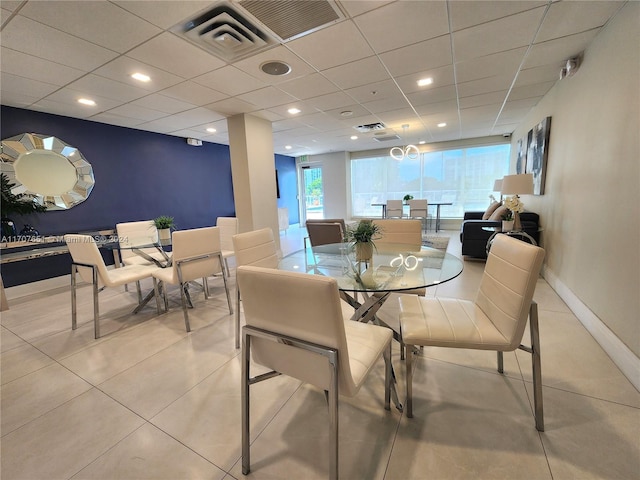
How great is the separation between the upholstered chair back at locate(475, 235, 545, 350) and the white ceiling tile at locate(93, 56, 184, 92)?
10.8ft

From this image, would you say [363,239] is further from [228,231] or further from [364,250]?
[228,231]

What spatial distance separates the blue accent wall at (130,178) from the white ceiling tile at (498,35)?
16.8 feet

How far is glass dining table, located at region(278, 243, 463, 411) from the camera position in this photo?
5.18 ft

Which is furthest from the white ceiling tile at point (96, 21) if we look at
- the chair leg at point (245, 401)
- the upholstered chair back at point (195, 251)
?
the chair leg at point (245, 401)

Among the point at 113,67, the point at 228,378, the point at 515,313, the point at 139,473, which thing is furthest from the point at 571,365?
the point at 113,67

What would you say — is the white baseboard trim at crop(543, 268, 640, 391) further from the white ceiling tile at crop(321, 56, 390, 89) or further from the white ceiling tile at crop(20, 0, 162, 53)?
the white ceiling tile at crop(20, 0, 162, 53)

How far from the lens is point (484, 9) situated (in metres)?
1.93

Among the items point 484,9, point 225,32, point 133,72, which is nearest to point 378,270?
point 484,9

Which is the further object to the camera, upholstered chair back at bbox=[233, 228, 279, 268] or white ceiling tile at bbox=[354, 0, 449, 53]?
upholstered chair back at bbox=[233, 228, 279, 268]

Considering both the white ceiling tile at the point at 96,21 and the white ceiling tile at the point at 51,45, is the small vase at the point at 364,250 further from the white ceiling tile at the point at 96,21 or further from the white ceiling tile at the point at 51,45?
the white ceiling tile at the point at 51,45

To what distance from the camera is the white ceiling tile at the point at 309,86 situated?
303 centimetres

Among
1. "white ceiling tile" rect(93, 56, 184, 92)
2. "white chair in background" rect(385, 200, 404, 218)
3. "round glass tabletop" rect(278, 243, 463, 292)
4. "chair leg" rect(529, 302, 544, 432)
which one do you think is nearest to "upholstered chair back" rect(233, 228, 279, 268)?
"round glass tabletop" rect(278, 243, 463, 292)

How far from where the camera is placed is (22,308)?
Answer: 3107 mm

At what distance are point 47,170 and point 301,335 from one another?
16.2 feet
